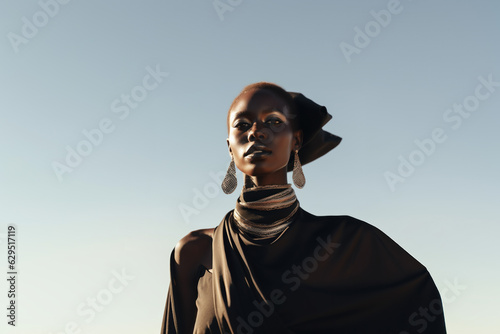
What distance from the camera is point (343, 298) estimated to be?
550 centimetres

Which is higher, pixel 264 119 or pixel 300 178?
pixel 264 119

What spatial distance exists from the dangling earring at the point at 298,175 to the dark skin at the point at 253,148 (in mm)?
91

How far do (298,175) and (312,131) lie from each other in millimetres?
433

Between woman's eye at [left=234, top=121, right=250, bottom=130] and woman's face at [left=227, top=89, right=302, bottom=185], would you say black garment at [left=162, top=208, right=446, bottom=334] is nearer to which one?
woman's face at [left=227, top=89, right=302, bottom=185]

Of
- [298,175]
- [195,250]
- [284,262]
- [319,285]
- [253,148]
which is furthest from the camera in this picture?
[195,250]

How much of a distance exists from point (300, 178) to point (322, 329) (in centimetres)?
134

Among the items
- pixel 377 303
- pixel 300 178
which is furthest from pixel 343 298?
pixel 300 178

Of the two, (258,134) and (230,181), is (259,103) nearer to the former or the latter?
(258,134)

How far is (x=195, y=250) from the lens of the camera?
6289 millimetres

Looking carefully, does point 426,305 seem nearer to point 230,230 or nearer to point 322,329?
point 322,329

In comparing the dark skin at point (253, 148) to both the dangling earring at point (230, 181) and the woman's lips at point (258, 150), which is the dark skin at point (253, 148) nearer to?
the woman's lips at point (258, 150)

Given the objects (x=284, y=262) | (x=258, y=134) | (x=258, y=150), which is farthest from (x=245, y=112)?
(x=284, y=262)

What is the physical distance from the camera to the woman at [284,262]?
17.9ft

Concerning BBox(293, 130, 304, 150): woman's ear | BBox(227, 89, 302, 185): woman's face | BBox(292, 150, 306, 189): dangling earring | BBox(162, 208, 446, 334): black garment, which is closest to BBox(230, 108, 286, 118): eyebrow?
BBox(227, 89, 302, 185): woman's face
